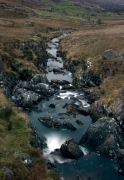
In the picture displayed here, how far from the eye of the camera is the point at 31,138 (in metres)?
38.7

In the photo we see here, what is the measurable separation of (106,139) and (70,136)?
723cm

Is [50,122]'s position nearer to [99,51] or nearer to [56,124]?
[56,124]

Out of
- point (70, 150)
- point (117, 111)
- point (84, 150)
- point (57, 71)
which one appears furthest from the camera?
point (57, 71)

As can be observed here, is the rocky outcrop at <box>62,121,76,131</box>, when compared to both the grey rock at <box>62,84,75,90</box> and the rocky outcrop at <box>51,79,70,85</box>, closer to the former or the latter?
the grey rock at <box>62,84,75,90</box>

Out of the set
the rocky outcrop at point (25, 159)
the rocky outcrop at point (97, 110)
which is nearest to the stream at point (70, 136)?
the rocky outcrop at point (97, 110)

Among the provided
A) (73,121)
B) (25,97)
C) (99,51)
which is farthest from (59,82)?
(99,51)

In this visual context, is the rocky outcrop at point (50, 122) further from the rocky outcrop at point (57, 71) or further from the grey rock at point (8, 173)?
the rocky outcrop at point (57, 71)

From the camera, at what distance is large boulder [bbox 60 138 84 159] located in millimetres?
38700

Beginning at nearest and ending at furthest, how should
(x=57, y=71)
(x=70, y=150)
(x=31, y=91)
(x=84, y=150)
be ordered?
(x=70, y=150) → (x=84, y=150) → (x=31, y=91) → (x=57, y=71)

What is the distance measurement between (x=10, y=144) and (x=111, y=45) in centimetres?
6393

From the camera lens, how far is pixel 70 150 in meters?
38.8

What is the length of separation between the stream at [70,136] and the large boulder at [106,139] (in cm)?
135

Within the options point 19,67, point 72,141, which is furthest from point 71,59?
point 72,141

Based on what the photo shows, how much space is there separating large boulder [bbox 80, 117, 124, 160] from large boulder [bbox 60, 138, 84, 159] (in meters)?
3.29
